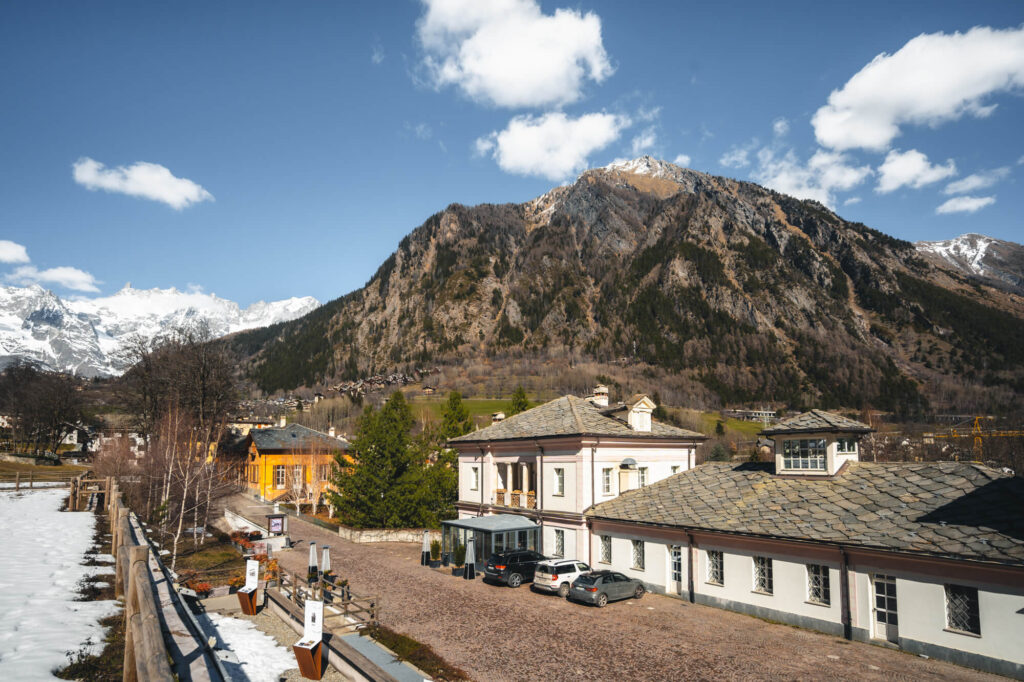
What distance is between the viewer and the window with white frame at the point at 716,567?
74.8 ft

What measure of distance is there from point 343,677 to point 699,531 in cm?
1431

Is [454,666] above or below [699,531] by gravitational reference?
below

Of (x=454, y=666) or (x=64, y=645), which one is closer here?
(x=64, y=645)

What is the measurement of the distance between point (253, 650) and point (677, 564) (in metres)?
16.4

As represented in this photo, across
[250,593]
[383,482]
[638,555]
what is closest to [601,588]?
[638,555]

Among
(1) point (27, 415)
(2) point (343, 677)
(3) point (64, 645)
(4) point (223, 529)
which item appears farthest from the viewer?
(1) point (27, 415)

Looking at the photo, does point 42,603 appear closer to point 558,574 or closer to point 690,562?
point 558,574

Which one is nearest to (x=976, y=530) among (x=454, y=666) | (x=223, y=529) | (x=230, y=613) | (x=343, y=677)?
(x=454, y=666)

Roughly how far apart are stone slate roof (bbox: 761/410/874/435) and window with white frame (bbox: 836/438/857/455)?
0.56m

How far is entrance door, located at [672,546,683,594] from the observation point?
79.7 feet

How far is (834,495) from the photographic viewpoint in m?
22.2

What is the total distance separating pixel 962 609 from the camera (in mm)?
16281

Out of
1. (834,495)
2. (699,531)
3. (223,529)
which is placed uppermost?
(834,495)

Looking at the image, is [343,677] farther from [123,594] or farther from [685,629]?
[685,629]
